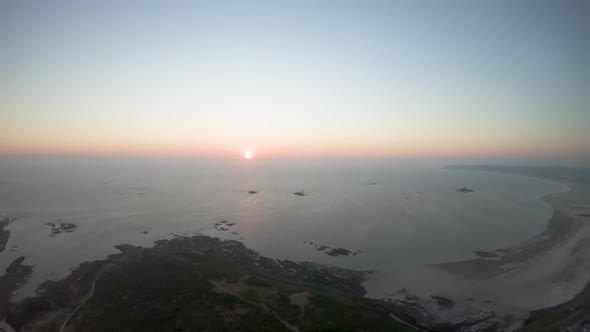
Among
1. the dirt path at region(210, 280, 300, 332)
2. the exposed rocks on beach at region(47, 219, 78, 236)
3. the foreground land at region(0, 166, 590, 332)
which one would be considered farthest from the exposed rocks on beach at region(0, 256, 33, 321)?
the dirt path at region(210, 280, 300, 332)

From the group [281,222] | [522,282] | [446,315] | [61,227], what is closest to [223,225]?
[281,222]

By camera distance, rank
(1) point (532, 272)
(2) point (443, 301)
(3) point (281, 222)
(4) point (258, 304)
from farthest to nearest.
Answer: (3) point (281, 222) < (1) point (532, 272) < (2) point (443, 301) < (4) point (258, 304)

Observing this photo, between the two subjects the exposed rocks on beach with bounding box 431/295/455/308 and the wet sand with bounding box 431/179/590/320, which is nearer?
the exposed rocks on beach with bounding box 431/295/455/308

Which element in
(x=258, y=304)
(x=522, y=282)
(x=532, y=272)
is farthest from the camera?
(x=532, y=272)

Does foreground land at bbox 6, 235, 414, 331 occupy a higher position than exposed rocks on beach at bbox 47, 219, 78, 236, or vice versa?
foreground land at bbox 6, 235, 414, 331

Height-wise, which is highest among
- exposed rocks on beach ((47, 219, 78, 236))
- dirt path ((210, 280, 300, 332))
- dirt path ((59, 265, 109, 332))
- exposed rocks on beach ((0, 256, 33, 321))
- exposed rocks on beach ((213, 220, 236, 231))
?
dirt path ((210, 280, 300, 332))

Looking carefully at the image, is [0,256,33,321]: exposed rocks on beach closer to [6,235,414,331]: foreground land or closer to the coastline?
[6,235,414,331]: foreground land

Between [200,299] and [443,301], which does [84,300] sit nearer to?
[200,299]

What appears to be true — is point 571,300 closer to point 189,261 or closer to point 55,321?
point 189,261

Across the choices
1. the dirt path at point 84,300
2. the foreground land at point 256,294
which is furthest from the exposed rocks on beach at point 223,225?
the dirt path at point 84,300

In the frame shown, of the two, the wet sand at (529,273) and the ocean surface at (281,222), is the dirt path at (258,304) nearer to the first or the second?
the ocean surface at (281,222)
